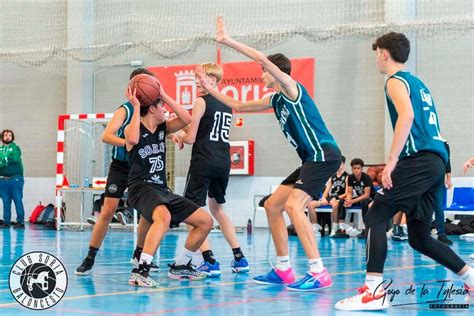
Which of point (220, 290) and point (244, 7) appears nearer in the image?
point (220, 290)

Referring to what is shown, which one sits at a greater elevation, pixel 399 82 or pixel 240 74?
pixel 240 74

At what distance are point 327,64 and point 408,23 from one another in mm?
3094

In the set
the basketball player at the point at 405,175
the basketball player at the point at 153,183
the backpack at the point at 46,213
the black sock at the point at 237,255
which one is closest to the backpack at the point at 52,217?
the backpack at the point at 46,213

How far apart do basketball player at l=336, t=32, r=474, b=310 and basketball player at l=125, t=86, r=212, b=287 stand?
1879 millimetres

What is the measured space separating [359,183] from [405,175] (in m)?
10.8

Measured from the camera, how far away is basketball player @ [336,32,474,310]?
543 cm

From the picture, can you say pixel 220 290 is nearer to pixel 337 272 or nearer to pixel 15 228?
pixel 337 272

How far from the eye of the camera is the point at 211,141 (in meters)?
8.00

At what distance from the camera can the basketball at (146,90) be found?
6.95 m

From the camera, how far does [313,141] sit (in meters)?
6.87

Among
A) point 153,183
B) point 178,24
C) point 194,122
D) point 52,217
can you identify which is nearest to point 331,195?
point 178,24

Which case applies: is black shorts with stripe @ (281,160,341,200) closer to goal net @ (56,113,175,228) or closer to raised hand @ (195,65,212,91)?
raised hand @ (195,65,212,91)

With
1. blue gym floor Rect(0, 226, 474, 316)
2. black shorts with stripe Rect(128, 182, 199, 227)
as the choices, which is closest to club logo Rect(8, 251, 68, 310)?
blue gym floor Rect(0, 226, 474, 316)

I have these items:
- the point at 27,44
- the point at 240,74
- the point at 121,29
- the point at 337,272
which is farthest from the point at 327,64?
the point at 337,272
